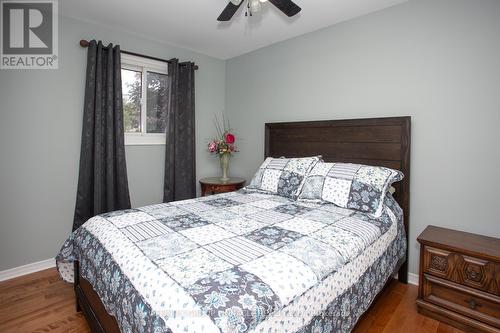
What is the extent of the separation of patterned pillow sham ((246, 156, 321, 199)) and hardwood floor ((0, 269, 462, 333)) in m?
1.11

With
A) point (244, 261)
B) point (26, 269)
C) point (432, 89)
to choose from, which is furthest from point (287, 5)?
point (26, 269)

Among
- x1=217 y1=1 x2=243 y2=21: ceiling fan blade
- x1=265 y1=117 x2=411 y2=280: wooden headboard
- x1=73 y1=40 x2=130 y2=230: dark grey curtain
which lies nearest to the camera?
x1=217 y1=1 x2=243 y2=21: ceiling fan blade

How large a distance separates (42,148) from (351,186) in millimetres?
2844

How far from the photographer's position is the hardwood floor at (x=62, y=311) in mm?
1808

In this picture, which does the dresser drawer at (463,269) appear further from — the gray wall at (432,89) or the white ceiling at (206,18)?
the white ceiling at (206,18)

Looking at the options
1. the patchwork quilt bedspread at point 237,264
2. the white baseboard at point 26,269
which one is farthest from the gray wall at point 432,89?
the white baseboard at point 26,269

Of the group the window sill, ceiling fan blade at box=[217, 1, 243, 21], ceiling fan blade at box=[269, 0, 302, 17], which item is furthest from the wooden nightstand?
ceiling fan blade at box=[269, 0, 302, 17]

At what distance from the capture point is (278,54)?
130 inches

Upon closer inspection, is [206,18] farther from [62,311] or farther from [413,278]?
[413,278]

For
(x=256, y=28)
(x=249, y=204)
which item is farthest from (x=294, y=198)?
(x=256, y=28)

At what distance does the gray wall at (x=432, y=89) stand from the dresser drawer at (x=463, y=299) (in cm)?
45

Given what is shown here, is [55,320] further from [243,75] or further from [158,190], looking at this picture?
[243,75]

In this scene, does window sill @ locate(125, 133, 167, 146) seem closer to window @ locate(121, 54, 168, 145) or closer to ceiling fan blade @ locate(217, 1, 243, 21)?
window @ locate(121, 54, 168, 145)

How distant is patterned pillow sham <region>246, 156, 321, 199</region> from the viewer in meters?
2.53
